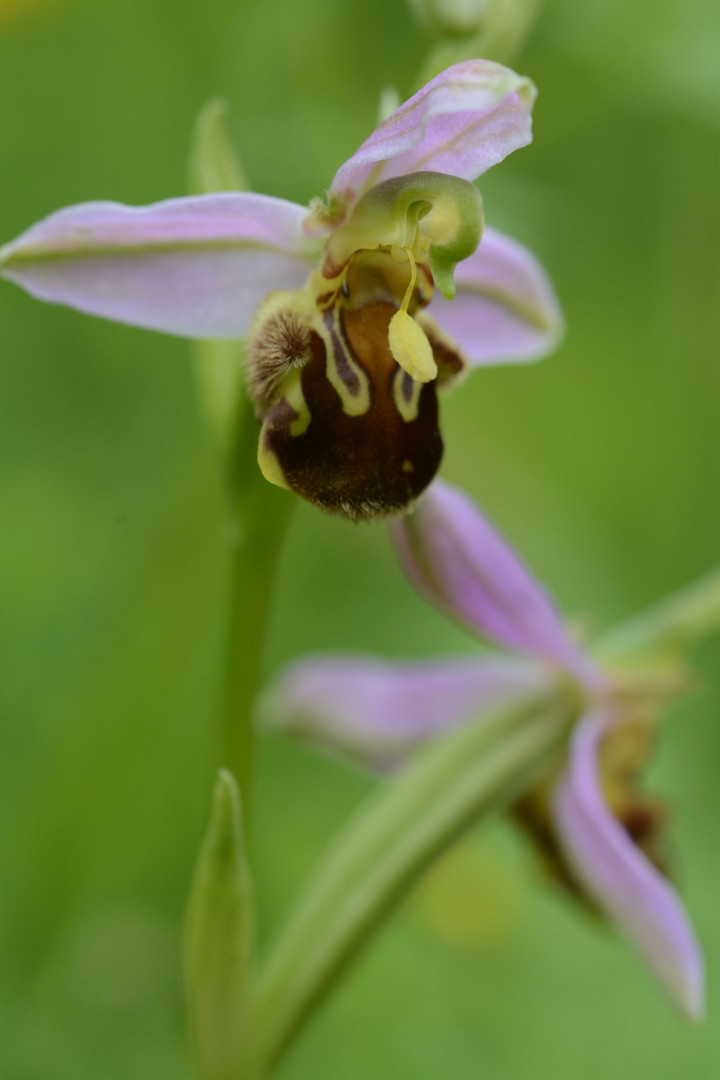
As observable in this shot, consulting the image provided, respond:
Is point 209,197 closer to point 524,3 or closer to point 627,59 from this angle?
point 524,3

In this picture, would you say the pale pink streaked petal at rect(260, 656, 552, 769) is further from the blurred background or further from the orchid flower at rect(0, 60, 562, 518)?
the orchid flower at rect(0, 60, 562, 518)

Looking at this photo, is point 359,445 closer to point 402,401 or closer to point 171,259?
point 402,401

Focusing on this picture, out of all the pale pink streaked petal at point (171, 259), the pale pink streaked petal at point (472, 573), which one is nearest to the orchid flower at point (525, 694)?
the pale pink streaked petal at point (472, 573)

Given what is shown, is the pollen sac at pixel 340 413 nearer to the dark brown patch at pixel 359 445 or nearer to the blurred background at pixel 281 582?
the dark brown patch at pixel 359 445

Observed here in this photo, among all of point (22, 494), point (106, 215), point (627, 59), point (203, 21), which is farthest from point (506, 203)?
point (106, 215)

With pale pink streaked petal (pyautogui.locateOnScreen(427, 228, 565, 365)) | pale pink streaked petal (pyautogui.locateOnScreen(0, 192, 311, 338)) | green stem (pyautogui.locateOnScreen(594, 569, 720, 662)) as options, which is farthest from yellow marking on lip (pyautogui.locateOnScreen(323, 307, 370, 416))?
green stem (pyautogui.locateOnScreen(594, 569, 720, 662))

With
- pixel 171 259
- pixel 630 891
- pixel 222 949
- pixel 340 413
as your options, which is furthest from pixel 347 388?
pixel 630 891
